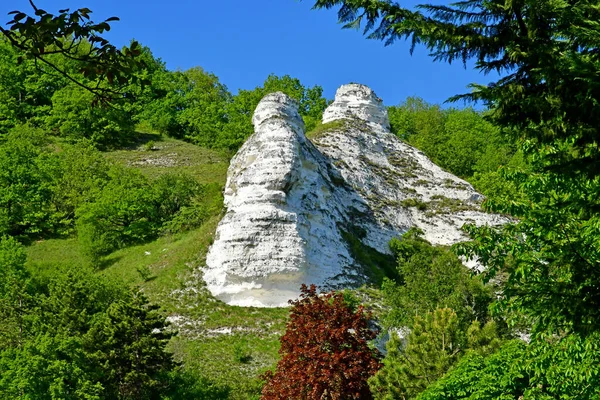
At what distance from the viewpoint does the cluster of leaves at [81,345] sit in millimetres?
15844

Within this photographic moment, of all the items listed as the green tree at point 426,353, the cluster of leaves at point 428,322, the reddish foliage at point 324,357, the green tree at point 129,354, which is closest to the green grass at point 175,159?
the cluster of leaves at point 428,322

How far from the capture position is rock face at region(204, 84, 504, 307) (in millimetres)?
30062

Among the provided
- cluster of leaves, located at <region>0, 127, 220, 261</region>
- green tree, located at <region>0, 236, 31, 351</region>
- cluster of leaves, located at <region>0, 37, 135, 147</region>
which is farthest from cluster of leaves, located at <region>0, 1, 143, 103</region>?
cluster of leaves, located at <region>0, 37, 135, 147</region>

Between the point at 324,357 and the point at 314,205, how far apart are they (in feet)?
56.3

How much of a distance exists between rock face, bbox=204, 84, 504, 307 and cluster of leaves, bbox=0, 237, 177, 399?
A: 8.11 metres

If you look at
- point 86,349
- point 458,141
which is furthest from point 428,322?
point 458,141

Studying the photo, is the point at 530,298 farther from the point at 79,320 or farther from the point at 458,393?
the point at 79,320

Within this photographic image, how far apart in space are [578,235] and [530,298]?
125cm

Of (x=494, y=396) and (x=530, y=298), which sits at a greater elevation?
(x=530, y=298)

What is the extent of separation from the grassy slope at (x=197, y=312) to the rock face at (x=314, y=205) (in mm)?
1051

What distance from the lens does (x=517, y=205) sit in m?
10.3

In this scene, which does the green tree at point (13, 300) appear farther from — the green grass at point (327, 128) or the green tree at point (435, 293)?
the green grass at point (327, 128)

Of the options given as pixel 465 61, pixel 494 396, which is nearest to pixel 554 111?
pixel 465 61

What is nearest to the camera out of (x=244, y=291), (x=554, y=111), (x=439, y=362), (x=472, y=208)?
(x=554, y=111)
